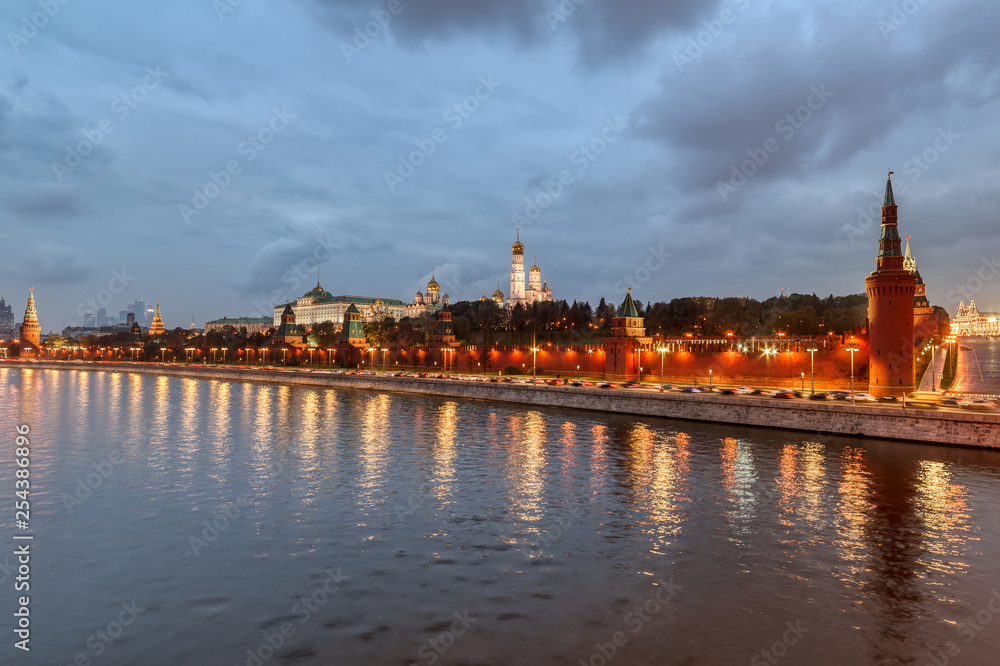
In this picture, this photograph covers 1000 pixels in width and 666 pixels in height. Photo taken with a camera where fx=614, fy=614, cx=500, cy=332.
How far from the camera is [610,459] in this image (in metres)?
26.4

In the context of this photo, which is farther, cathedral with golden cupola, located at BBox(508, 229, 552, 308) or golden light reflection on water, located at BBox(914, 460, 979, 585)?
cathedral with golden cupola, located at BBox(508, 229, 552, 308)

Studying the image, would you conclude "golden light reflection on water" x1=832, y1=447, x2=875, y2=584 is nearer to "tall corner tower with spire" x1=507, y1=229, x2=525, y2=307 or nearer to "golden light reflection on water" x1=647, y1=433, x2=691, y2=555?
"golden light reflection on water" x1=647, y1=433, x2=691, y2=555

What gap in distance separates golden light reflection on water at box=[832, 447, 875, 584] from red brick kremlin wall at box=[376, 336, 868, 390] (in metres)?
17.6

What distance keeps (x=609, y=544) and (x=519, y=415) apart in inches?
1068

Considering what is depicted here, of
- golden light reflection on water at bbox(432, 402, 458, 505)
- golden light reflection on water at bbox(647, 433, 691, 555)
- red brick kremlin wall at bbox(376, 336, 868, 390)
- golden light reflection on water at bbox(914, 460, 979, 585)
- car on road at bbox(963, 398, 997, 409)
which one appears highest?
red brick kremlin wall at bbox(376, 336, 868, 390)

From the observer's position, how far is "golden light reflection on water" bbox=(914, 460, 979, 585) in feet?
46.6

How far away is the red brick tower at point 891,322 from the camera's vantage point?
122 ft

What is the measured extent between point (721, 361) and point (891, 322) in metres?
13.7

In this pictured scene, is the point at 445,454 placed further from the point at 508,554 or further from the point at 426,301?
the point at 426,301

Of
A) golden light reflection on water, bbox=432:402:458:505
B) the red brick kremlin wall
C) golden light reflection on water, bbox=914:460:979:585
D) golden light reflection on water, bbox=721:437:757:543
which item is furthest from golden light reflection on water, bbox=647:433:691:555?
the red brick kremlin wall

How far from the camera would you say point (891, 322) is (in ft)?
123

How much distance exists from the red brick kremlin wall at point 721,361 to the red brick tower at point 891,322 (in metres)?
2.73

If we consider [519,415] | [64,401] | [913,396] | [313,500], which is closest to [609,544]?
[313,500]

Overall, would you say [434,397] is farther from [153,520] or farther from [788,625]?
[788,625]
